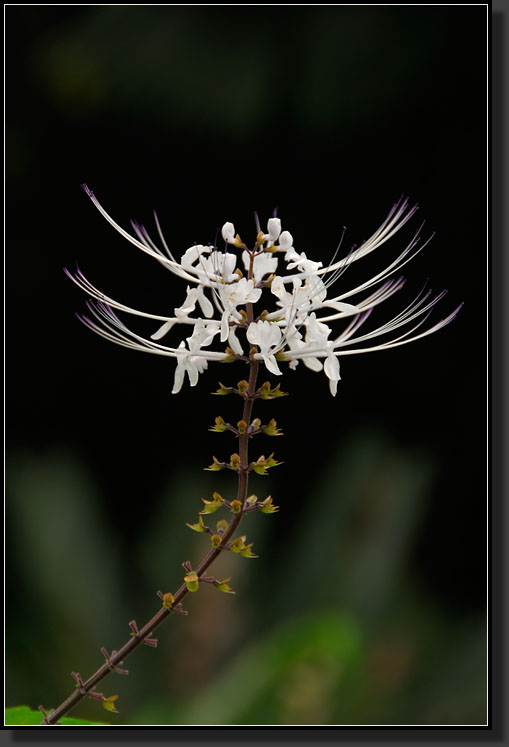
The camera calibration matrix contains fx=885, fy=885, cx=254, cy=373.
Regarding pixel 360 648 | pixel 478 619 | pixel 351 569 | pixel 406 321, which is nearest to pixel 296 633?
pixel 360 648

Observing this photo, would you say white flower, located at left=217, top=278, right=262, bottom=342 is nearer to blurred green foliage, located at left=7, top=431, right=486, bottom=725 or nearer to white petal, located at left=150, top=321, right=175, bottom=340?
white petal, located at left=150, top=321, right=175, bottom=340

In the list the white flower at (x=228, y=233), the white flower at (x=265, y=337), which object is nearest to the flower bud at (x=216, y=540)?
the white flower at (x=265, y=337)

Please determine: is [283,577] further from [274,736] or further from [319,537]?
[274,736]

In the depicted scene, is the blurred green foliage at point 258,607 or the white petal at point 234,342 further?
the blurred green foliage at point 258,607

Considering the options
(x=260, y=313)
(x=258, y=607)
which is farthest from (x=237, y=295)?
(x=258, y=607)

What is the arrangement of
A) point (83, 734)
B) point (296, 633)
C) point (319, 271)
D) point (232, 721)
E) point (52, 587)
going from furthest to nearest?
point (52, 587) < point (296, 633) < point (232, 721) < point (83, 734) < point (319, 271)

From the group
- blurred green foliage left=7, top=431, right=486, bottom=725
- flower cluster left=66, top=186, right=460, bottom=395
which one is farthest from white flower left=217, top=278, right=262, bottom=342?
blurred green foliage left=7, top=431, right=486, bottom=725

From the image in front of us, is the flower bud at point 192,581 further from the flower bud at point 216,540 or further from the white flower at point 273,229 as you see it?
the white flower at point 273,229

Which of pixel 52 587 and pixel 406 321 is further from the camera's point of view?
pixel 52 587

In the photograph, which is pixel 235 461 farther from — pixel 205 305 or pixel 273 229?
pixel 273 229
